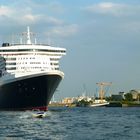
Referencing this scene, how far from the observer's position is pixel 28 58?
363 feet

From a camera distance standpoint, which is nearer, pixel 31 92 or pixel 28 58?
pixel 31 92

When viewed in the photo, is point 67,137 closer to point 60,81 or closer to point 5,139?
point 5,139

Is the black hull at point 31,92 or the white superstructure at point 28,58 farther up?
the white superstructure at point 28,58

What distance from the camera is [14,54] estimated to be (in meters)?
112

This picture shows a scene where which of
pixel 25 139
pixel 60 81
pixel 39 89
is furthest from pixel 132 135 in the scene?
pixel 60 81

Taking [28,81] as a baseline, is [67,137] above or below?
below

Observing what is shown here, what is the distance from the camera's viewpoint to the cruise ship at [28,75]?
4139 inches

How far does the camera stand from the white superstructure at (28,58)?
10956 centimetres

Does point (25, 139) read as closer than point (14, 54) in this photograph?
Yes

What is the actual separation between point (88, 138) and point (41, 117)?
3533 cm

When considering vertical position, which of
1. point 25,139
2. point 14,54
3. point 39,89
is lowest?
point 25,139

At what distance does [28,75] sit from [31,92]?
3.49m

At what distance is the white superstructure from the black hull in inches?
101

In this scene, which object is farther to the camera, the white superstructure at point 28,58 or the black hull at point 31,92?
the white superstructure at point 28,58
